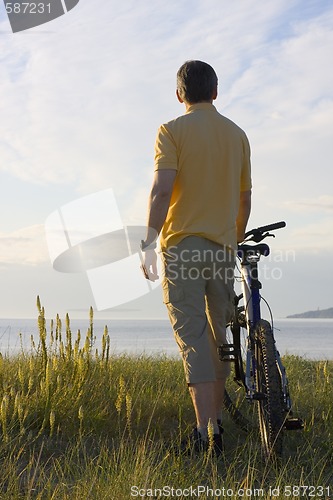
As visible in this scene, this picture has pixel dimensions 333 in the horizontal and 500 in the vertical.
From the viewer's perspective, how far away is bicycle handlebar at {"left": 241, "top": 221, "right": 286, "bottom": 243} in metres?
3.98

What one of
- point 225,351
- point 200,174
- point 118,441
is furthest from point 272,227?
point 118,441

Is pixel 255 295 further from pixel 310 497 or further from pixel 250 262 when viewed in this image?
pixel 310 497

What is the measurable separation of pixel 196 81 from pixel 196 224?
896mm

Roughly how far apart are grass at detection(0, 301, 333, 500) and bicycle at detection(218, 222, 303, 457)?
0.22 meters

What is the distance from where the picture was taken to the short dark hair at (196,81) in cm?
403

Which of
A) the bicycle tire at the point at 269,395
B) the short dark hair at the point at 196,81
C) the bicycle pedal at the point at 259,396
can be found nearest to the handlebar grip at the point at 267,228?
the bicycle tire at the point at 269,395

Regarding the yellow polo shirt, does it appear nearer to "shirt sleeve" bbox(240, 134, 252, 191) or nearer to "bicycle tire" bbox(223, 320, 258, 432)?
"shirt sleeve" bbox(240, 134, 252, 191)

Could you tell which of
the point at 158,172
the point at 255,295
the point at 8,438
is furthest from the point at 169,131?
the point at 8,438

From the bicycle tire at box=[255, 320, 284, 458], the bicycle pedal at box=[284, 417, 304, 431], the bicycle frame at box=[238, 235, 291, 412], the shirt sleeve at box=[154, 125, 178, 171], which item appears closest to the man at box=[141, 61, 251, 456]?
the shirt sleeve at box=[154, 125, 178, 171]

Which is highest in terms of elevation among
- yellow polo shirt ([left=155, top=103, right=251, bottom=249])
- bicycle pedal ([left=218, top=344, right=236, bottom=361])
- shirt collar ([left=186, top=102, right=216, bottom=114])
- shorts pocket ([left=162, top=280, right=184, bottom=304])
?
shirt collar ([left=186, top=102, right=216, bottom=114])

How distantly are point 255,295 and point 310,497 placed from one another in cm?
118

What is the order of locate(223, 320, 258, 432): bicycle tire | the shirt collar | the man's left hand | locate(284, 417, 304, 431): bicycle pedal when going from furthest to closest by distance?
locate(223, 320, 258, 432): bicycle tire → the shirt collar → the man's left hand → locate(284, 417, 304, 431): bicycle pedal

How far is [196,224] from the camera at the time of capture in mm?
3924

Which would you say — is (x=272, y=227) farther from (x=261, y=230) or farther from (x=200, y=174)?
(x=200, y=174)
